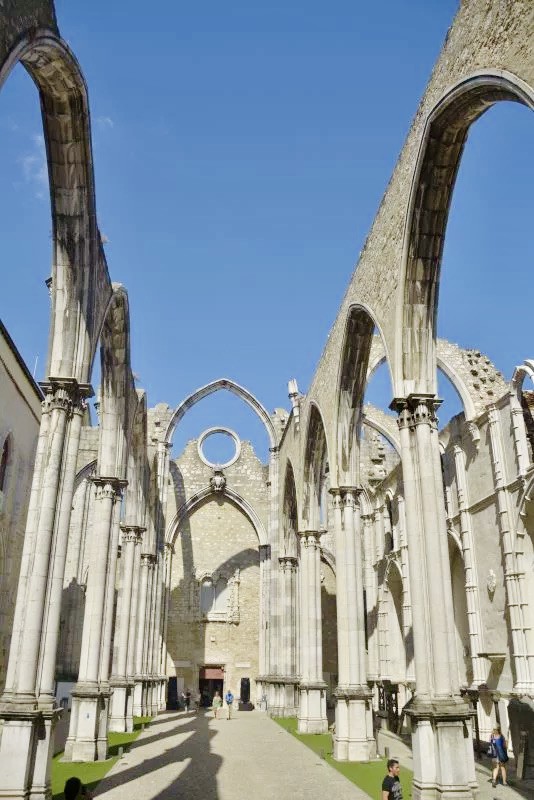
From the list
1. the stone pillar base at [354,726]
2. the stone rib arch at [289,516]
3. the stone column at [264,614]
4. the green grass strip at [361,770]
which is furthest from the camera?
the stone column at [264,614]

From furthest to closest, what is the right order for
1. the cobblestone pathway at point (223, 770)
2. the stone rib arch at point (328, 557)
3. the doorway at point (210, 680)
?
the stone rib arch at point (328, 557), the doorway at point (210, 680), the cobblestone pathway at point (223, 770)

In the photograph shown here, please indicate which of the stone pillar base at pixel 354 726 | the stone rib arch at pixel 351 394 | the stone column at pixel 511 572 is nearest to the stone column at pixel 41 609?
the stone rib arch at pixel 351 394

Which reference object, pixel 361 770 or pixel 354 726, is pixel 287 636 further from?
pixel 361 770

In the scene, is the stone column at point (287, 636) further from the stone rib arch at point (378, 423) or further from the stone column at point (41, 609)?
the stone column at point (41, 609)

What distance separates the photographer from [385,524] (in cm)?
2488

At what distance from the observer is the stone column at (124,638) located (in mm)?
17984

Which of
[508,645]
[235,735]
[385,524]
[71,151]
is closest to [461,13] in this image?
[71,151]

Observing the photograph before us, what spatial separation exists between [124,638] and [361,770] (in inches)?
370

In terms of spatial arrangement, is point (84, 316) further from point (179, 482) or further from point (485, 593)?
point (179, 482)

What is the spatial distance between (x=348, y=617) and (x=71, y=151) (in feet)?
35.2

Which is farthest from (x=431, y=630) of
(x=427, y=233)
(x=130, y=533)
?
(x=130, y=533)

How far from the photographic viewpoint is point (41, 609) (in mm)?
9156

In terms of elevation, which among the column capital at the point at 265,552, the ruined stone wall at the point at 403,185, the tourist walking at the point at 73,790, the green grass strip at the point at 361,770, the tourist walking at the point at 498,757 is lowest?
the green grass strip at the point at 361,770

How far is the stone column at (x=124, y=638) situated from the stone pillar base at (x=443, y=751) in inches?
441
